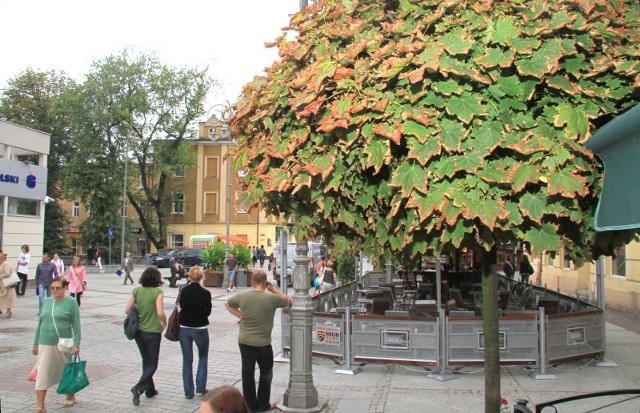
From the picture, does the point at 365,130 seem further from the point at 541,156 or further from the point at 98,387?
the point at 98,387

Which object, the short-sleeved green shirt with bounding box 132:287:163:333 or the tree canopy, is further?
the short-sleeved green shirt with bounding box 132:287:163:333

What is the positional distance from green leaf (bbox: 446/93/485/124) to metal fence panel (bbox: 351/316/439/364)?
20.3 feet

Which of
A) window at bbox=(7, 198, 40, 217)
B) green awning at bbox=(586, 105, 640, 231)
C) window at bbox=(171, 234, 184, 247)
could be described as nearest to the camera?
green awning at bbox=(586, 105, 640, 231)

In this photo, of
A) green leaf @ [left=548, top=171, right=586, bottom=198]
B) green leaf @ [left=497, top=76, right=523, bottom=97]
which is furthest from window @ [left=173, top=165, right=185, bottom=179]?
green leaf @ [left=548, top=171, right=586, bottom=198]

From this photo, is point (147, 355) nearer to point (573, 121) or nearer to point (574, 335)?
point (573, 121)

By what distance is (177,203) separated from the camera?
203 feet

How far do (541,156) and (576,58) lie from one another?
2.09ft

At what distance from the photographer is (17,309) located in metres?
16.1

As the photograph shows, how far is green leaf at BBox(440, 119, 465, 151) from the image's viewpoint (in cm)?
301

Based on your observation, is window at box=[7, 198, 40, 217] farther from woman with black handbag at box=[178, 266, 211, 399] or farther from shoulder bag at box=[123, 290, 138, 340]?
woman with black handbag at box=[178, 266, 211, 399]

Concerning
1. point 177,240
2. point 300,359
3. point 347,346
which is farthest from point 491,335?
point 177,240

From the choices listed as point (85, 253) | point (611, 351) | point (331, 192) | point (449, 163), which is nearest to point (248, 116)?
point (331, 192)

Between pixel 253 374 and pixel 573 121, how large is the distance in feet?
15.9

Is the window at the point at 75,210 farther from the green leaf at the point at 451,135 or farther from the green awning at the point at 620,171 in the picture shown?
the green awning at the point at 620,171
